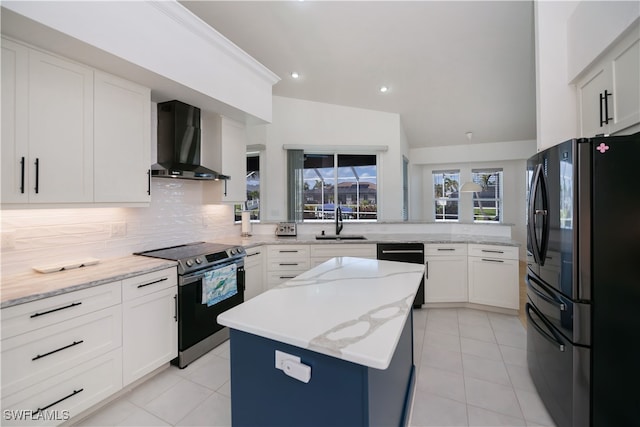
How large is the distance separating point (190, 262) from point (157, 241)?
0.72m

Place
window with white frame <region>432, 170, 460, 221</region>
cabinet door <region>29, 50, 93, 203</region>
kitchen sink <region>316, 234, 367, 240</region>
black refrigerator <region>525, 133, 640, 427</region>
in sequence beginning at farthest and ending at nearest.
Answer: window with white frame <region>432, 170, 460, 221</region>
kitchen sink <region>316, 234, 367, 240</region>
cabinet door <region>29, 50, 93, 203</region>
black refrigerator <region>525, 133, 640, 427</region>

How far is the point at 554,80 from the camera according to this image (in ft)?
7.28

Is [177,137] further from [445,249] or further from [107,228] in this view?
[445,249]

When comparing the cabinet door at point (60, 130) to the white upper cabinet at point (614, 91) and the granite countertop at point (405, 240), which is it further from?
the white upper cabinet at point (614, 91)

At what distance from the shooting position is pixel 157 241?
8.88 ft

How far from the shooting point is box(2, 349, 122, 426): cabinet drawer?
140 centimetres

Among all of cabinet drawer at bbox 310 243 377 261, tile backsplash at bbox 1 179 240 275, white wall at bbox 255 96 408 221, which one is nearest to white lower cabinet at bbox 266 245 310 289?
cabinet drawer at bbox 310 243 377 261

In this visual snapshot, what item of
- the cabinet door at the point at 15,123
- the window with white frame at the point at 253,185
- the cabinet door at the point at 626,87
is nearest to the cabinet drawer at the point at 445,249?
the cabinet door at the point at 626,87

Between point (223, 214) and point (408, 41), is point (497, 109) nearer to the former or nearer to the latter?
point (408, 41)

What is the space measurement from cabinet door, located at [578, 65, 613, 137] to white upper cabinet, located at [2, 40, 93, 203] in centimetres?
345

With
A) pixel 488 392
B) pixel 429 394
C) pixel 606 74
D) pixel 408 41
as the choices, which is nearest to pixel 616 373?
pixel 488 392

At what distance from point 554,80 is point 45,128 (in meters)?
3.70

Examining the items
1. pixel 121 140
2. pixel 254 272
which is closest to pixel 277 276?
pixel 254 272

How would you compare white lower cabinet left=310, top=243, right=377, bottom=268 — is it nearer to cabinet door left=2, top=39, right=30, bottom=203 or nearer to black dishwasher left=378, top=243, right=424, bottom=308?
black dishwasher left=378, top=243, right=424, bottom=308
